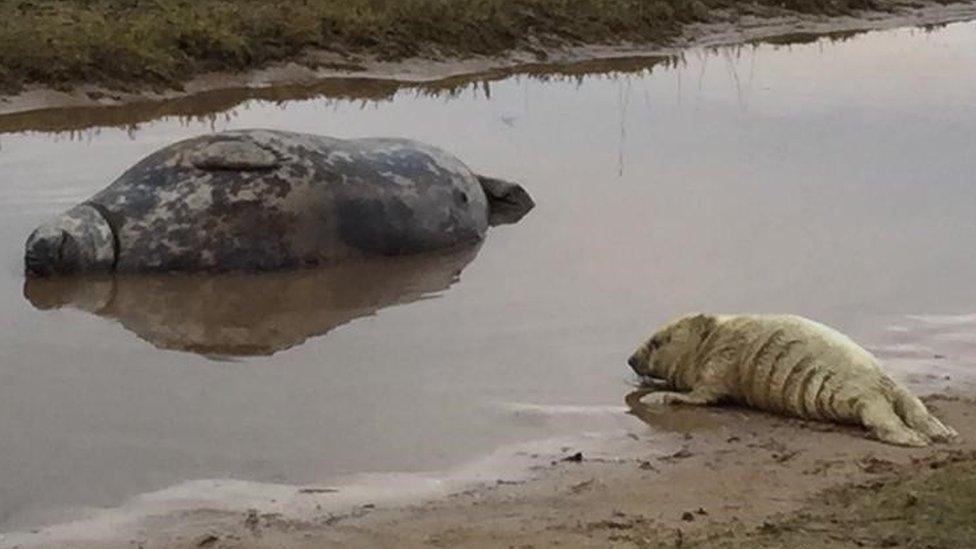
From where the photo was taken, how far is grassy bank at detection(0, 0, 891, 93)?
1299 cm

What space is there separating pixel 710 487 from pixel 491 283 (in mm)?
2848

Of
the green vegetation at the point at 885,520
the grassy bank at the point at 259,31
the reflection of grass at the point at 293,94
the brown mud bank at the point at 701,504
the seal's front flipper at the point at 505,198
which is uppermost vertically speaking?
the grassy bank at the point at 259,31

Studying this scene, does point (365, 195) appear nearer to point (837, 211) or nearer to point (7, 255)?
point (7, 255)

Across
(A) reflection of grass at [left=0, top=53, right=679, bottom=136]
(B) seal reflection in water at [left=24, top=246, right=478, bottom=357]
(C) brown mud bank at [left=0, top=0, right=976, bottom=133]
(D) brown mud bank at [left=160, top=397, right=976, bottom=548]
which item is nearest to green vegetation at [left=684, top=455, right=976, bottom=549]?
(D) brown mud bank at [left=160, top=397, right=976, bottom=548]

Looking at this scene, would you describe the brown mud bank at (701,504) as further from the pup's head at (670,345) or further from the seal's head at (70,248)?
the seal's head at (70,248)

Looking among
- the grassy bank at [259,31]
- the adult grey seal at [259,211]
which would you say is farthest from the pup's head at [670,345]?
the grassy bank at [259,31]

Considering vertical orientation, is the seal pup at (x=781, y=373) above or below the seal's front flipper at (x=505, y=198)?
below

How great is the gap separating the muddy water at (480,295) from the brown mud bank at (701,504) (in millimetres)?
434

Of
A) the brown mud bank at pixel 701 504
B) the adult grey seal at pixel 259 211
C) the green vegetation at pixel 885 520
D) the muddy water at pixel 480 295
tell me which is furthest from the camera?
the adult grey seal at pixel 259 211

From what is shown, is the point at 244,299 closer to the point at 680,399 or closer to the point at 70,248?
the point at 70,248

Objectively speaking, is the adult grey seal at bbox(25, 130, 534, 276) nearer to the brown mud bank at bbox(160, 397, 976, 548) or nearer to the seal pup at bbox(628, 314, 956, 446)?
the seal pup at bbox(628, 314, 956, 446)

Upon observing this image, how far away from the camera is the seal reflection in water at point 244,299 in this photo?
7227 millimetres

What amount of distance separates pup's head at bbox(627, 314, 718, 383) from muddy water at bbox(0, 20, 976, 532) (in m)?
0.15

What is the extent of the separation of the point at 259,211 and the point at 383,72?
20.9ft
